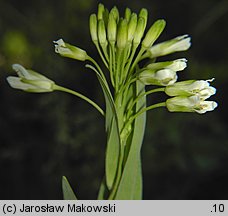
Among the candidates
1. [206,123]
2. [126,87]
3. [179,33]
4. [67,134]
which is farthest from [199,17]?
[126,87]

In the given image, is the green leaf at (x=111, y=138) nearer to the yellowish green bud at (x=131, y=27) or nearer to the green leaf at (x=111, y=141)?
the green leaf at (x=111, y=141)

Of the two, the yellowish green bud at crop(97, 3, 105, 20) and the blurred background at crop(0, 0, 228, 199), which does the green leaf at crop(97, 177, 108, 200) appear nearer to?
the yellowish green bud at crop(97, 3, 105, 20)

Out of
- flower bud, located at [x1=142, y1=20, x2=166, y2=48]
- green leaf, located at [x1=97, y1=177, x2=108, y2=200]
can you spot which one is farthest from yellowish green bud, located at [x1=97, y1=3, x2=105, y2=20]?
green leaf, located at [x1=97, y1=177, x2=108, y2=200]

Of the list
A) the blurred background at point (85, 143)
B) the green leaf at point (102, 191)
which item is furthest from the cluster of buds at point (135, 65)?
the blurred background at point (85, 143)

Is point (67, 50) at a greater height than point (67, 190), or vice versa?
point (67, 50)

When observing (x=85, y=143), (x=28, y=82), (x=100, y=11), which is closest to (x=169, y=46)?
(x=100, y=11)

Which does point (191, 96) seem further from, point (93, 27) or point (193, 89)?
point (93, 27)
